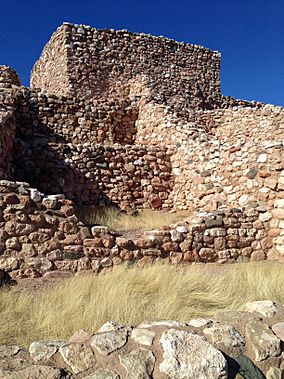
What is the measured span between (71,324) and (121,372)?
1.54 m

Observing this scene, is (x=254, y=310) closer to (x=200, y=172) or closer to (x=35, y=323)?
(x=35, y=323)

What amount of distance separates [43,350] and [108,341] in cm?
49

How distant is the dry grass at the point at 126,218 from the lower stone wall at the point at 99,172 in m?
0.56

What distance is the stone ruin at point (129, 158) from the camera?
617cm

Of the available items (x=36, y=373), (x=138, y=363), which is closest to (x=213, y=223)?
(x=138, y=363)

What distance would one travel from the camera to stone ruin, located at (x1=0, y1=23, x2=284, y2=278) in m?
6.17

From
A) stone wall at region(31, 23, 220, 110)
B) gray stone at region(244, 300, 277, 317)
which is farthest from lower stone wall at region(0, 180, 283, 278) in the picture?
stone wall at region(31, 23, 220, 110)

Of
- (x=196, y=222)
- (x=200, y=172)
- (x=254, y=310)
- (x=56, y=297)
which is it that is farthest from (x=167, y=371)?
(x=200, y=172)

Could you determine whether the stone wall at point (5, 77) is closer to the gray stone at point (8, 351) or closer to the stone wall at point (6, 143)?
the stone wall at point (6, 143)

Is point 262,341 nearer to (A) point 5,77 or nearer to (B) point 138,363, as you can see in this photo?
(B) point 138,363

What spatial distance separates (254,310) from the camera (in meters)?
3.84

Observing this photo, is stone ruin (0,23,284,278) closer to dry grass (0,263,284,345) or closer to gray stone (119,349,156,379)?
dry grass (0,263,284,345)

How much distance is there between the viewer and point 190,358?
8.94 ft

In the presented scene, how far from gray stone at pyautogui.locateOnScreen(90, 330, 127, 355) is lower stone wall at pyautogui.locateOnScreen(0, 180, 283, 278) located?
305cm
